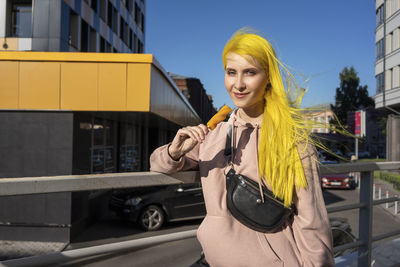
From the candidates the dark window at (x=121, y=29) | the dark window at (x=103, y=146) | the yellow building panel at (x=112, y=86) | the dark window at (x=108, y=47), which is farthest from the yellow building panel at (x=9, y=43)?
the dark window at (x=121, y=29)

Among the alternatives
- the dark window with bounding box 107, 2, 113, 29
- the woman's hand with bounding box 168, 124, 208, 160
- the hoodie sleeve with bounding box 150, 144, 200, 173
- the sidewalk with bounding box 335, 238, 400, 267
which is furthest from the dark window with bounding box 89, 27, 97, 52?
the woman's hand with bounding box 168, 124, 208, 160

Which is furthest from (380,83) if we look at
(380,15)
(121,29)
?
(121,29)

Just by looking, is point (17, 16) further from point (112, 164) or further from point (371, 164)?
point (371, 164)

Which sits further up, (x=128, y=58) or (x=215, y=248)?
(x=128, y=58)

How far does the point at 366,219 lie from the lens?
8.83 ft

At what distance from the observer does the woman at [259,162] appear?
1.38m

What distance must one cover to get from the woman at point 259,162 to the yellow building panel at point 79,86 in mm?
7197

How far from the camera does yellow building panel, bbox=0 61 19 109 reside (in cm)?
819

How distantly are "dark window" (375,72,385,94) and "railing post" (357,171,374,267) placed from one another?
3142cm

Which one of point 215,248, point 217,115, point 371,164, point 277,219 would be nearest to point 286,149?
point 277,219

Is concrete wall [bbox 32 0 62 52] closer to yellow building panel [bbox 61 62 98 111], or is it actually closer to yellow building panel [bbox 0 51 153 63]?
yellow building panel [bbox 0 51 153 63]

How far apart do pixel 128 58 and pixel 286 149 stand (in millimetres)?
7303

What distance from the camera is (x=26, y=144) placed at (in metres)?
8.57

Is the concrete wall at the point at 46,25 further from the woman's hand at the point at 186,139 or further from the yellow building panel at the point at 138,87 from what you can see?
the woman's hand at the point at 186,139
